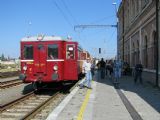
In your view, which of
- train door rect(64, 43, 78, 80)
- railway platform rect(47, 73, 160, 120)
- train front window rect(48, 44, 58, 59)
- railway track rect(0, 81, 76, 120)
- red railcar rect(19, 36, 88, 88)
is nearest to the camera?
railway platform rect(47, 73, 160, 120)

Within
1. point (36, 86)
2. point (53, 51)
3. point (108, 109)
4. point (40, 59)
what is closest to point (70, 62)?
point (53, 51)

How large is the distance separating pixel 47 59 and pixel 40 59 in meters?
0.35

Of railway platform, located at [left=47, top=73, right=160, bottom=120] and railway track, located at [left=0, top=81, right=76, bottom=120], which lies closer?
railway platform, located at [left=47, top=73, right=160, bottom=120]

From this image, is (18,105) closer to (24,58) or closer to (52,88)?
(24,58)

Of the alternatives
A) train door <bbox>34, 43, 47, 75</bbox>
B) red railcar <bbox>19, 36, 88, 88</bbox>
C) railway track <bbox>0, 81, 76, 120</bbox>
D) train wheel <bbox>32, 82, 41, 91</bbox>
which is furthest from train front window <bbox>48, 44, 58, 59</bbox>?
train wheel <bbox>32, 82, 41, 91</bbox>

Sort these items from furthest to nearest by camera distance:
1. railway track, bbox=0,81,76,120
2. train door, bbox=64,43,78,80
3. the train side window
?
1. the train side window
2. train door, bbox=64,43,78,80
3. railway track, bbox=0,81,76,120

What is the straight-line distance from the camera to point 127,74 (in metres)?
41.9

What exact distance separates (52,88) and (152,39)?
7391 mm

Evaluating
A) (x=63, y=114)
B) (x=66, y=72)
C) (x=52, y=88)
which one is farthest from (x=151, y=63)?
(x=63, y=114)

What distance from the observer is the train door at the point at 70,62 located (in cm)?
2067

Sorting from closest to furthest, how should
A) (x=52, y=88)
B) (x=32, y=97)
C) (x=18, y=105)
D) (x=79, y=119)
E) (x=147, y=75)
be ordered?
(x=79, y=119), (x=18, y=105), (x=32, y=97), (x=52, y=88), (x=147, y=75)

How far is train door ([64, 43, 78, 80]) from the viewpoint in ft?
67.8

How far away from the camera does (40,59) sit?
67.0 feet

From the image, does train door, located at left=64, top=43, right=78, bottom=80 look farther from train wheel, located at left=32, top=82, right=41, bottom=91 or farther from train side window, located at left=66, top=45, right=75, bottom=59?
train wheel, located at left=32, top=82, right=41, bottom=91
